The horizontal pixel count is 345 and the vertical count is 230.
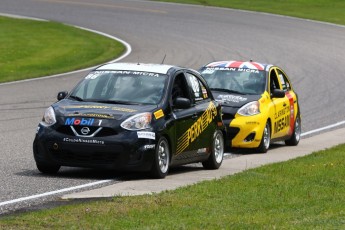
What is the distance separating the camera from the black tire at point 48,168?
1411cm

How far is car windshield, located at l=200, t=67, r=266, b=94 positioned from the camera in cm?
1938

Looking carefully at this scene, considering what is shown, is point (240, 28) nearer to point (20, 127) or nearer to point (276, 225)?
point (20, 127)

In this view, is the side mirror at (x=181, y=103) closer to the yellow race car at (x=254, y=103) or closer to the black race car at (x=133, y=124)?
the black race car at (x=133, y=124)

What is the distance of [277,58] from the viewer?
3656 centimetres

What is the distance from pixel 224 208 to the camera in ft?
35.5

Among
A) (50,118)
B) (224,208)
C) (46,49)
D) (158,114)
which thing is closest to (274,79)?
(158,114)

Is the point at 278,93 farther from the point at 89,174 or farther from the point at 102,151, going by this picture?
the point at 102,151

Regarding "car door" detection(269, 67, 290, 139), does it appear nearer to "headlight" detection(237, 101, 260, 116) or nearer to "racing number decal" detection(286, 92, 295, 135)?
"racing number decal" detection(286, 92, 295, 135)

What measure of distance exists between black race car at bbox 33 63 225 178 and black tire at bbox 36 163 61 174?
0.01m

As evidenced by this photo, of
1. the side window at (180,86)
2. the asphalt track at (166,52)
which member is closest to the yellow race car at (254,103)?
the asphalt track at (166,52)

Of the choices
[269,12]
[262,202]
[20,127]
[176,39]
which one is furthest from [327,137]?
[269,12]

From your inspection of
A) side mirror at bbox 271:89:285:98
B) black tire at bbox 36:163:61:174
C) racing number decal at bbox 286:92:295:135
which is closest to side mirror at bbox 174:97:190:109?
black tire at bbox 36:163:61:174

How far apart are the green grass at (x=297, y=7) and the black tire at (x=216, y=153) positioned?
3258 cm

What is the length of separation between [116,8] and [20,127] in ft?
98.6
